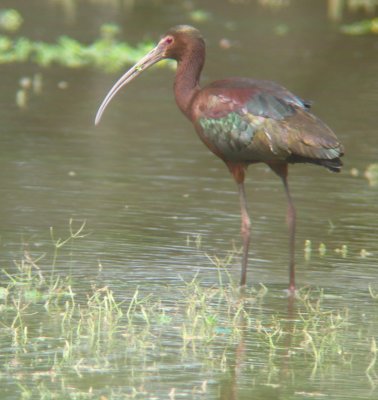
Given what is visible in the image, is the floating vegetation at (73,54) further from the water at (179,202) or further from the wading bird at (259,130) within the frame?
the wading bird at (259,130)

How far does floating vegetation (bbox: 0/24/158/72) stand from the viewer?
18.6m

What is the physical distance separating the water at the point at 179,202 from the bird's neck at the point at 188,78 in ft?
3.46

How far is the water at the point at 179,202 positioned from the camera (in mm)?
6641

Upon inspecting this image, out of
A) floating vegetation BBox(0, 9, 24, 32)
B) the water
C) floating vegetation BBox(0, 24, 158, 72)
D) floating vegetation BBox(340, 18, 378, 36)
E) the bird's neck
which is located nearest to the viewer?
the water

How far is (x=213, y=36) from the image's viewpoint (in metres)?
21.6

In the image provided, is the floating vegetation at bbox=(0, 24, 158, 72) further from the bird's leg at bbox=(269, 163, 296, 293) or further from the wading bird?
the bird's leg at bbox=(269, 163, 296, 293)

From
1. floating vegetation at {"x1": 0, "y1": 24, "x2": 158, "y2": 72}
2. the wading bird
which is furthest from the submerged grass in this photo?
floating vegetation at {"x1": 0, "y1": 24, "x2": 158, "y2": 72}

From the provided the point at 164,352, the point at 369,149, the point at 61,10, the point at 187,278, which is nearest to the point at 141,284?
the point at 187,278

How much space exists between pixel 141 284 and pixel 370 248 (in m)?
2.06

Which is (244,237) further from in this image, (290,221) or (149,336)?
(149,336)

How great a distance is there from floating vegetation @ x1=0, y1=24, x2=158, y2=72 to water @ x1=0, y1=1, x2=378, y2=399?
16.6 inches

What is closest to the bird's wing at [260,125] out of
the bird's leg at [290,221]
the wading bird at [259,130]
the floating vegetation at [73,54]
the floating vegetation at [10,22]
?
the wading bird at [259,130]

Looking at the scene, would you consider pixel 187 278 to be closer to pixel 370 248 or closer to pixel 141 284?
pixel 141 284

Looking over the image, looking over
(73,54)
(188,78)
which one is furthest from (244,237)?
(73,54)
